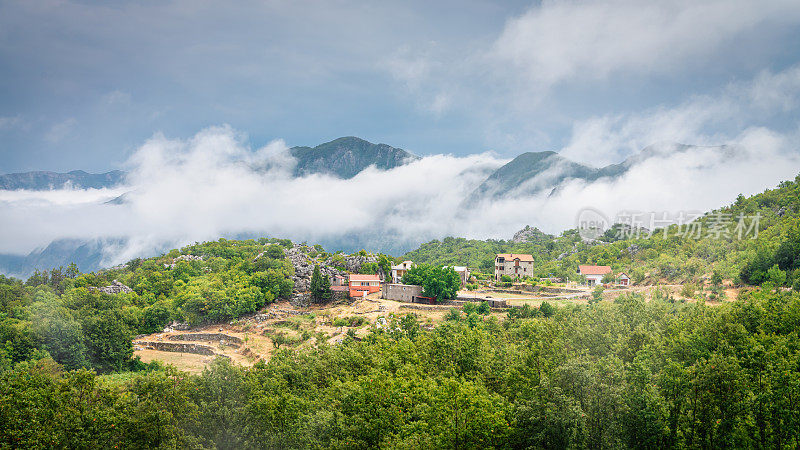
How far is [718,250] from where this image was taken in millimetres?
59469

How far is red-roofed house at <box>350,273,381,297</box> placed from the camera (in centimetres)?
7312

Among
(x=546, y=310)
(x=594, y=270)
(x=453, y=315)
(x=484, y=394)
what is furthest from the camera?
(x=594, y=270)

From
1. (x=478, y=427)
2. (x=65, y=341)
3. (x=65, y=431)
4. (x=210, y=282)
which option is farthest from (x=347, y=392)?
(x=210, y=282)

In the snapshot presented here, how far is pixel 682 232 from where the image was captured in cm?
7538

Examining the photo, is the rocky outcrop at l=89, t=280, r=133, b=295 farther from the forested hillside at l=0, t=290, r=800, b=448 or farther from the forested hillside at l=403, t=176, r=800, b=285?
the forested hillside at l=403, t=176, r=800, b=285

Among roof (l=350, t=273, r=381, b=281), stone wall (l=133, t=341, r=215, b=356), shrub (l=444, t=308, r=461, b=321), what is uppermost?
roof (l=350, t=273, r=381, b=281)

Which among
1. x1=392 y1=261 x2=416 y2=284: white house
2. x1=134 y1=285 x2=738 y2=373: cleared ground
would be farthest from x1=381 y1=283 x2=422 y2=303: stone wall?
x1=392 y1=261 x2=416 y2=284: white house

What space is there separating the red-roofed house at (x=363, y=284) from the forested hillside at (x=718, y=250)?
33.3 meters

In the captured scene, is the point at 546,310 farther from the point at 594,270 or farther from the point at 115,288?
the point at 115,288

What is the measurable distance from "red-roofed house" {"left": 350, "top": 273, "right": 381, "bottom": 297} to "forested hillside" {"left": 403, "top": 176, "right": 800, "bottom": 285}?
33.3 meters

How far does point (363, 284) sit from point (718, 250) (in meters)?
50.7

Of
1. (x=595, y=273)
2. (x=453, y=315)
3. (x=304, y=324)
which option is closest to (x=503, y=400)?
(x=453, y=315)

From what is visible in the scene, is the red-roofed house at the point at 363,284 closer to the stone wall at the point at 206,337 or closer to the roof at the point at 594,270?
the stone wall at the point at 206,337

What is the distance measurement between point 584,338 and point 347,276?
6054cm
